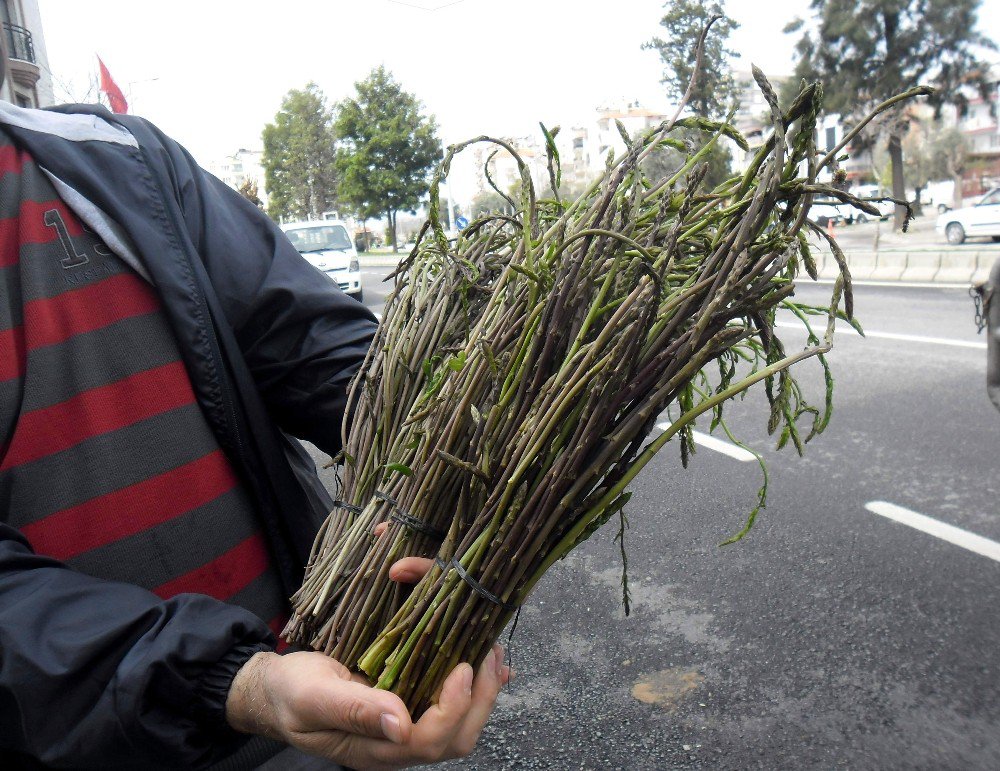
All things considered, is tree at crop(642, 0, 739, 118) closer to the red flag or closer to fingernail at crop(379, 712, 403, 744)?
the red flag

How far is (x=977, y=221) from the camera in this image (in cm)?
1817

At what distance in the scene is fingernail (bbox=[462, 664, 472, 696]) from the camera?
3.25ft

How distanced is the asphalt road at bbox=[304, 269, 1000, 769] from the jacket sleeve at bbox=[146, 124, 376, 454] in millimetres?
1500

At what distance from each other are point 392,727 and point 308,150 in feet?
168

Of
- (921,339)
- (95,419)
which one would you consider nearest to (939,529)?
(95,419)

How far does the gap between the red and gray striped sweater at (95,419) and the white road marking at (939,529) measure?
335cm

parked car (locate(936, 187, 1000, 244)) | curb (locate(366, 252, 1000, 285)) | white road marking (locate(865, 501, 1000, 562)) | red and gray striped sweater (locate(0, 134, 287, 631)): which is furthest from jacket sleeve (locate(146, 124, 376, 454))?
parked car (locate(936, 187, 1000, 244))

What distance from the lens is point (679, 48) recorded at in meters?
34.3

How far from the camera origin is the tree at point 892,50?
3111 cm

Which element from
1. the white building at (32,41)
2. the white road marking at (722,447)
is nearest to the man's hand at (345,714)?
the white road marking at (722,447)

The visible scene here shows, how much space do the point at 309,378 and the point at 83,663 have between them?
57cm

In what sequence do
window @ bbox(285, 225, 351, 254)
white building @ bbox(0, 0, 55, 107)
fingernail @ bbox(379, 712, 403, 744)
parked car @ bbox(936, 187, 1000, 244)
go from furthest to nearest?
white building @ bbox(0, 0, 55, 107), parked car @ bbox(936, 187, 1000, 244), window @ bbox(285, 225, 351, 254), fingernail @ bbox(379, 712, 403, 744)

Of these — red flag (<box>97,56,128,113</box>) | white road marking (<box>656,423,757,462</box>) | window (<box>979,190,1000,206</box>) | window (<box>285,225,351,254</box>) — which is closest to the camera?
white road marking (<box>656,423,757,462</box>)

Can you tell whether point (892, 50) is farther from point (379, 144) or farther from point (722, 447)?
point (722, 447)
